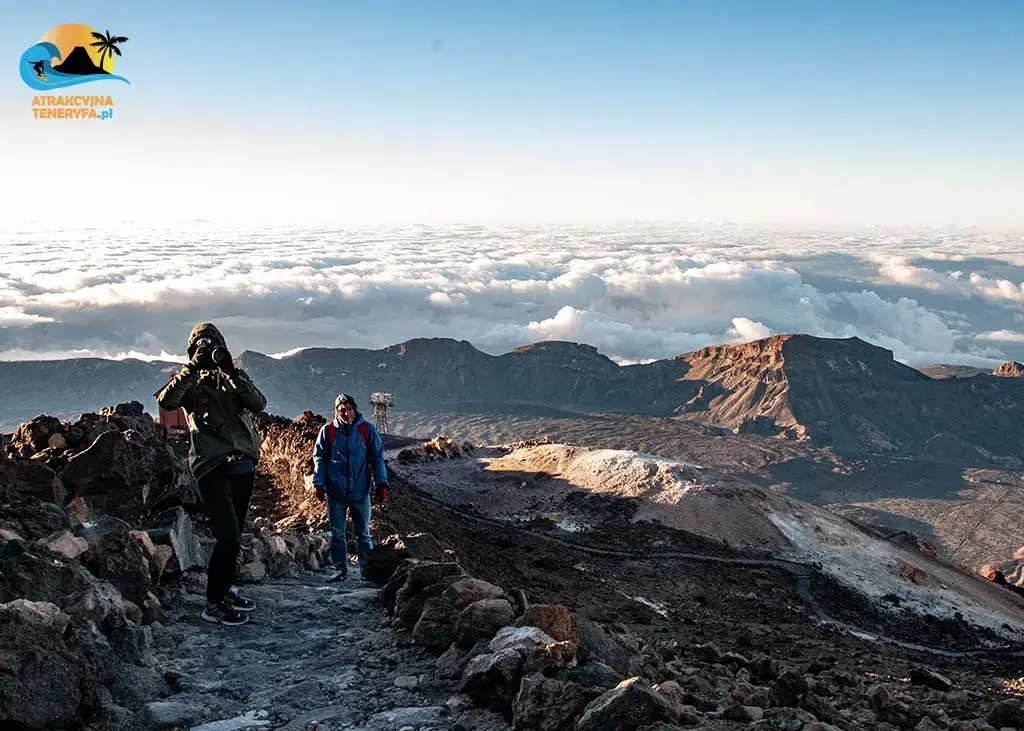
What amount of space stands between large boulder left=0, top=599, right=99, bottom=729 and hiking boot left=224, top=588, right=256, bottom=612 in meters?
2.59

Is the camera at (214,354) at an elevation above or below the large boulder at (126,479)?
above

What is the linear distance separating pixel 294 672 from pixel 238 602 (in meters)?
1.64

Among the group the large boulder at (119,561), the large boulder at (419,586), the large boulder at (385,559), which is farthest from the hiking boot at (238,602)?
the large boulder at (385,559)

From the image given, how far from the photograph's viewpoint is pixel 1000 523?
150 metres

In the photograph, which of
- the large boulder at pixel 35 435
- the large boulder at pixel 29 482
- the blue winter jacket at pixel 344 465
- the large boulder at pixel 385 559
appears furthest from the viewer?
the large boulder at pixel 35 435

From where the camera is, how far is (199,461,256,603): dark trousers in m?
8.05

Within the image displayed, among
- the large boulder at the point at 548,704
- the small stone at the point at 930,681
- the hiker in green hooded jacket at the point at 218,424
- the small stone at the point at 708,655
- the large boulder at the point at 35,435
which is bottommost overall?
the small stone at the point at 930,681

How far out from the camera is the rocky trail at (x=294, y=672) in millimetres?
6312

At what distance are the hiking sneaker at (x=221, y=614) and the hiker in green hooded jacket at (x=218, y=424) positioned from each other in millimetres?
355

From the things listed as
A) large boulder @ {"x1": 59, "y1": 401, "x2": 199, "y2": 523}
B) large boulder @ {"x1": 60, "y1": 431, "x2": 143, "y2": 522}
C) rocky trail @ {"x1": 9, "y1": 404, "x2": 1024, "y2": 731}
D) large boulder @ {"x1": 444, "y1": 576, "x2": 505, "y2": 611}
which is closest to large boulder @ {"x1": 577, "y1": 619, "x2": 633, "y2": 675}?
rocky trail @ {"x1": 9, "y1": 404, "x2": 1024, "y2": 731}

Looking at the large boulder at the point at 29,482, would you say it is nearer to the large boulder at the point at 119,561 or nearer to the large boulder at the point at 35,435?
the large boulder at the point at 119,561

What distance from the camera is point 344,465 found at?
460 inches

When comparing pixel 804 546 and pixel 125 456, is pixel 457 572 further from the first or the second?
pixel 804 546

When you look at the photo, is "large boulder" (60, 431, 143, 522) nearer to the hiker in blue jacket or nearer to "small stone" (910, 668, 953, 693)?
the hiker in blue jacket
